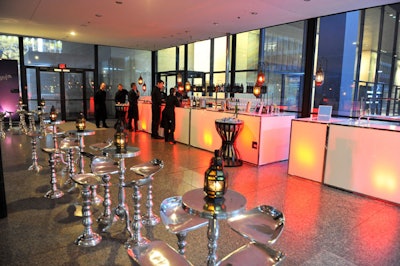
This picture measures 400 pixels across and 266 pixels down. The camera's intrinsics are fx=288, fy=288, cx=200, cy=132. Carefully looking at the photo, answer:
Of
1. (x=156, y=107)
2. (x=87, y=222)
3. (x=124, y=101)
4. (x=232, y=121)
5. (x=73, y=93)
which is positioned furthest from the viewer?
(x=73, y=93)

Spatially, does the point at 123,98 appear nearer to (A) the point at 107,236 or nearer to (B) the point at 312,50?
(B) the point at 312,50

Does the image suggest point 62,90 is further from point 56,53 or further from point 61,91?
point 56,53

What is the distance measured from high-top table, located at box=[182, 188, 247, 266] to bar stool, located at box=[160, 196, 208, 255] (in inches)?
12.0

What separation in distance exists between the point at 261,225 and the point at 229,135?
166 inches

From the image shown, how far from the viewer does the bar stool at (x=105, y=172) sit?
3137mm

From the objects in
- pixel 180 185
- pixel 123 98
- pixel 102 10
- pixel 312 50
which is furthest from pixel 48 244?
pixel 123 98

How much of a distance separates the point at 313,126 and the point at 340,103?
129 inches

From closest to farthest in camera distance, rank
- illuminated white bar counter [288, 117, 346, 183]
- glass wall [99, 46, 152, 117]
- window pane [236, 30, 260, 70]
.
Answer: illuminated white bar counter [288, 117, 346, 183]
window pane [236, 30, 260, 70]
glass wall [99, 46, 152, 117]

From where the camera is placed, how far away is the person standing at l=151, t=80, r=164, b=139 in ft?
28.0

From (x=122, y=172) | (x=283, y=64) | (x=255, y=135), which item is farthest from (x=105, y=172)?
(x=283, y=64)

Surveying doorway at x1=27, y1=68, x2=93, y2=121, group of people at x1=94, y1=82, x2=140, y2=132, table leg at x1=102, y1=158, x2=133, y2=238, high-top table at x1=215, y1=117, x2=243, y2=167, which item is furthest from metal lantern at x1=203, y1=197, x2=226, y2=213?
doorway at x1=27, y1=68, x2=93, y2=121

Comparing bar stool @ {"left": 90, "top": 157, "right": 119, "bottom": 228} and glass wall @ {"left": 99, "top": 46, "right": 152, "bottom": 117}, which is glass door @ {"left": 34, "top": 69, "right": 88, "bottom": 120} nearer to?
glass wall @ {"left": 99, "top": 46, "right": 152, "bottom": 117}

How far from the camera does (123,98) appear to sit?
10.5 metres

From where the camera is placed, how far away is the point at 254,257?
64.4 inches
